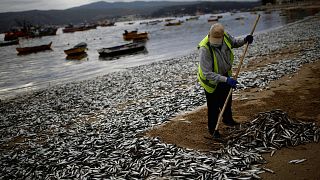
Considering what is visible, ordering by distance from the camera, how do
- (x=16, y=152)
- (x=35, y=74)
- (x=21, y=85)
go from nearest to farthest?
1. (x=16, y=152)
2. (x=21, y=85)
3. (x=35, y=74)

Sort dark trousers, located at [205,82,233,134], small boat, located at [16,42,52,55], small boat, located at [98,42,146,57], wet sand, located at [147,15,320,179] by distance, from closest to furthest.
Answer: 1. wet sand, located at [147,15,320,179]
2. dark trousers, located at [205,82,233,134]
3. small boat, located at [98,42,146,57]
4. small boat, located at [16,42,52,55]

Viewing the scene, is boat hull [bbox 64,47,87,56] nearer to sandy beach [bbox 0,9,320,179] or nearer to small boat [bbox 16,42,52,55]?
small boat [bbox 16,42,52,55]

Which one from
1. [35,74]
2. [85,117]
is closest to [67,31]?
[35,74]

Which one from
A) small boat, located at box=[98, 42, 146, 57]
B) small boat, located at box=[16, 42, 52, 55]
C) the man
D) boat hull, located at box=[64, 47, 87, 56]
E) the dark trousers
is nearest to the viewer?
the man

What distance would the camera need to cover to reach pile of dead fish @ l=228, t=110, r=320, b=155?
662 centimetres

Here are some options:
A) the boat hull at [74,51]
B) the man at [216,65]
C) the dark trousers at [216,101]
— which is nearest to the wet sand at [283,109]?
the dark trousers at [216,101]

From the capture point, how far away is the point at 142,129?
9125mm

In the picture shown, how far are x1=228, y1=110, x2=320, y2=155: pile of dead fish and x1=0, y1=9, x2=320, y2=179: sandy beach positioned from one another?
29cm

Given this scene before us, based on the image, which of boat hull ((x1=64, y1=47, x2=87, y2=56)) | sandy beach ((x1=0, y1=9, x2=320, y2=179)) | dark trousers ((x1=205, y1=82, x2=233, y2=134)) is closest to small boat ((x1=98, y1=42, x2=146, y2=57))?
boat hull ((x1=64, y1=47, x2=87, y2=56))

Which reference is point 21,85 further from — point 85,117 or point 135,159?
point 135,159

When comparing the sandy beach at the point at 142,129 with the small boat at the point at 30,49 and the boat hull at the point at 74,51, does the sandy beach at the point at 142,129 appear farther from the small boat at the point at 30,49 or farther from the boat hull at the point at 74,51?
the small boat at the point at 30,49

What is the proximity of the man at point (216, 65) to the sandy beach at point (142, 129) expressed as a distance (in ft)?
3.66

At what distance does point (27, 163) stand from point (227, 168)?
549cm

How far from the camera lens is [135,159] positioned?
22.7 ft
